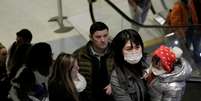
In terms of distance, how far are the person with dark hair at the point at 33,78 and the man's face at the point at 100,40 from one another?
0.59m

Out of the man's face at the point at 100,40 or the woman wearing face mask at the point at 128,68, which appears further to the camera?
the man's face at the point at 100,40

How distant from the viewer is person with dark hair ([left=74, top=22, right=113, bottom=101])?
21.4 ft

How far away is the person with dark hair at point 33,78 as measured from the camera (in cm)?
602

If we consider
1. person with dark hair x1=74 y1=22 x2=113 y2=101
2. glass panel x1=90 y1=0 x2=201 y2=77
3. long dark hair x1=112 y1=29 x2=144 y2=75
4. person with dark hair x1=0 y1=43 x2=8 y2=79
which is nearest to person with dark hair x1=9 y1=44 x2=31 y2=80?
person with dark hair x1=0 y1=43 x2=8 y2=79

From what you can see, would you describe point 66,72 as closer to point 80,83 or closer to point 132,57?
point 80,83

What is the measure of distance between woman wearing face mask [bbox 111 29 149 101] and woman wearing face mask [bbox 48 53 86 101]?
1.41 feet

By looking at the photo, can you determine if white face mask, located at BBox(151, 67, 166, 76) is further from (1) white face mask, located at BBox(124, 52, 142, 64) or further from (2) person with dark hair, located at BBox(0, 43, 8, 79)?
(2) person with dark hair, located at BBox(0, 43, 8, 79)

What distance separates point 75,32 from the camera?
34.3ft

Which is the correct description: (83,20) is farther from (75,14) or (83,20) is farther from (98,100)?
(98,100)

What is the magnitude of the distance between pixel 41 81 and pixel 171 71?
148cm

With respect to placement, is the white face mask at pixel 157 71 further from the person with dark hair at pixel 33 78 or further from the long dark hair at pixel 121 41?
the person with dark hair at pixel 33 78

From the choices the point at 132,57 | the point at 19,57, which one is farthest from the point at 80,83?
the point at 19,57

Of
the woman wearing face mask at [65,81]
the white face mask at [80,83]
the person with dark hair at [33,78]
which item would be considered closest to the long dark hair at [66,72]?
the woman wearing face mask at [65,81]

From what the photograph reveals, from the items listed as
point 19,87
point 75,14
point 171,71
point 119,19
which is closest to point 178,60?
point 171,71
